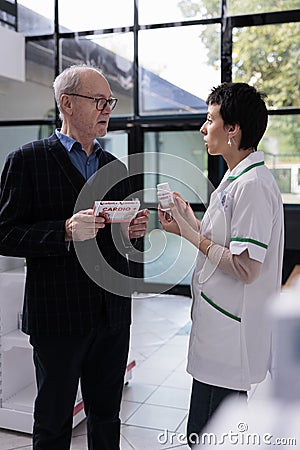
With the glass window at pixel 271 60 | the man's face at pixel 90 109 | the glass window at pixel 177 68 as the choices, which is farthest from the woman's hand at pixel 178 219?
the glass window at pixel 177 68

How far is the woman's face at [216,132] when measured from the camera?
162 centimetres

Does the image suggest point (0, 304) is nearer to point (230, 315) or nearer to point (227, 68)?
point (230, 315)

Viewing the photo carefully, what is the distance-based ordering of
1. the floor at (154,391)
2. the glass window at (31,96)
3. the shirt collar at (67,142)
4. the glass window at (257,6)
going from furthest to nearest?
the glass window at (31,96) → the glass window at (257,6) → the floor at (154,391) → the shirt collar at (67,142)

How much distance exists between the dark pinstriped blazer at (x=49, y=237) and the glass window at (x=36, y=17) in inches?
192

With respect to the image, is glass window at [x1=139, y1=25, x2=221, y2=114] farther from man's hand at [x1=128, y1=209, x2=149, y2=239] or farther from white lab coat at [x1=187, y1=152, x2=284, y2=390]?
white lab coat at [x1=187, y1=152, x2=284, y2=390]

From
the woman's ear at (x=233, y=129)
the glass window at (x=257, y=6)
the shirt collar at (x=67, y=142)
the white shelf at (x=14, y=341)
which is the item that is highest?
the glass window at (x=257, y=6)

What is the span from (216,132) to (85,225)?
1.59 ft

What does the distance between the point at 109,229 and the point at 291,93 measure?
162 inches

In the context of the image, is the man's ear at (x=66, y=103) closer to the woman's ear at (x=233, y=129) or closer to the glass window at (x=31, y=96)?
the woman's ear at (x=233, y=129)

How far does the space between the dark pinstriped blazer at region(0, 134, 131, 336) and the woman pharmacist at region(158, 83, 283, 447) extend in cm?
32

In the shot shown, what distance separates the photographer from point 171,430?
2.72m

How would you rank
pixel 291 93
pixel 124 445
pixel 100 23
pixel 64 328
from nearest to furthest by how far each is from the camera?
1. pixel 64 328
2. pixel 124 445
3. pixel 291 93
4. pixel 100 23

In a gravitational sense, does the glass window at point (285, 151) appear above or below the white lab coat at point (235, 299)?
above

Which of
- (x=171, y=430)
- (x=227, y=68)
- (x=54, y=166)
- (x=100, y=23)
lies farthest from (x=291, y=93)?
(x=54, y=166)
